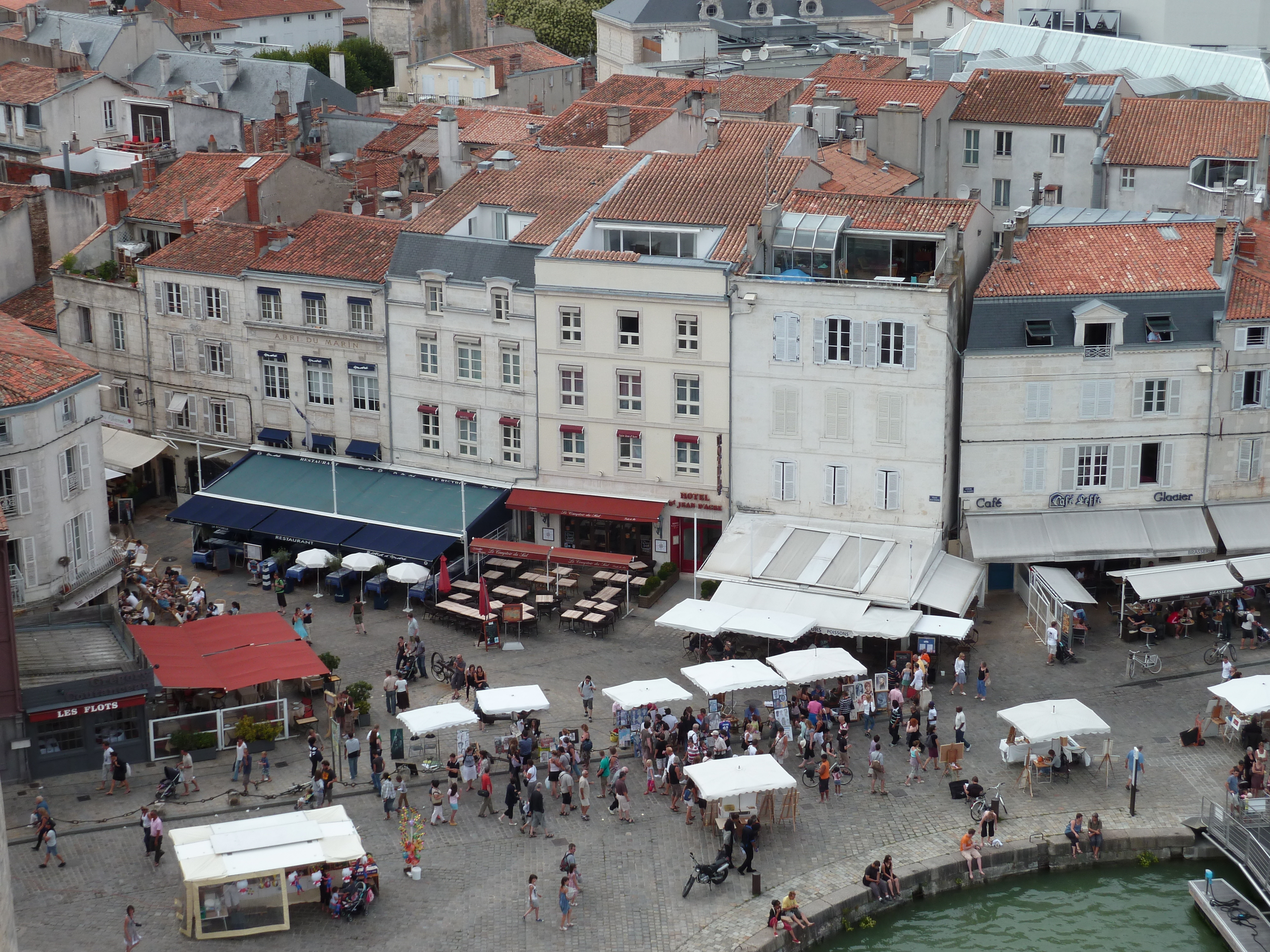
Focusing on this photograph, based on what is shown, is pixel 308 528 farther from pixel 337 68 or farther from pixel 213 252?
pixel 337 68

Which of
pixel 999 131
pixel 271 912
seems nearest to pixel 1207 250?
pixel 999 131

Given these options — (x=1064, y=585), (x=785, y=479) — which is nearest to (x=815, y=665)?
(x=785, y=479)

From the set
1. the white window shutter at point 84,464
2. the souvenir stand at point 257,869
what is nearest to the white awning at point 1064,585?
the souvenir stand at point 257,869

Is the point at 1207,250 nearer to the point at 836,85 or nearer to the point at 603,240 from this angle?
the point at 603,240

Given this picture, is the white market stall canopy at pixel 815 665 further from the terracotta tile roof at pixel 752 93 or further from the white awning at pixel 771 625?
the terracotta tile roof at pixel 752 93

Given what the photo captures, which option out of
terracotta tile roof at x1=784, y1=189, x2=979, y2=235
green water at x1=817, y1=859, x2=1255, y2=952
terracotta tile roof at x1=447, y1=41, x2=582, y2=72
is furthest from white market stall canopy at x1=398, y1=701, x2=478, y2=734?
terracotta tile roof at x1=447, y1=41, x2=582, y2=72
